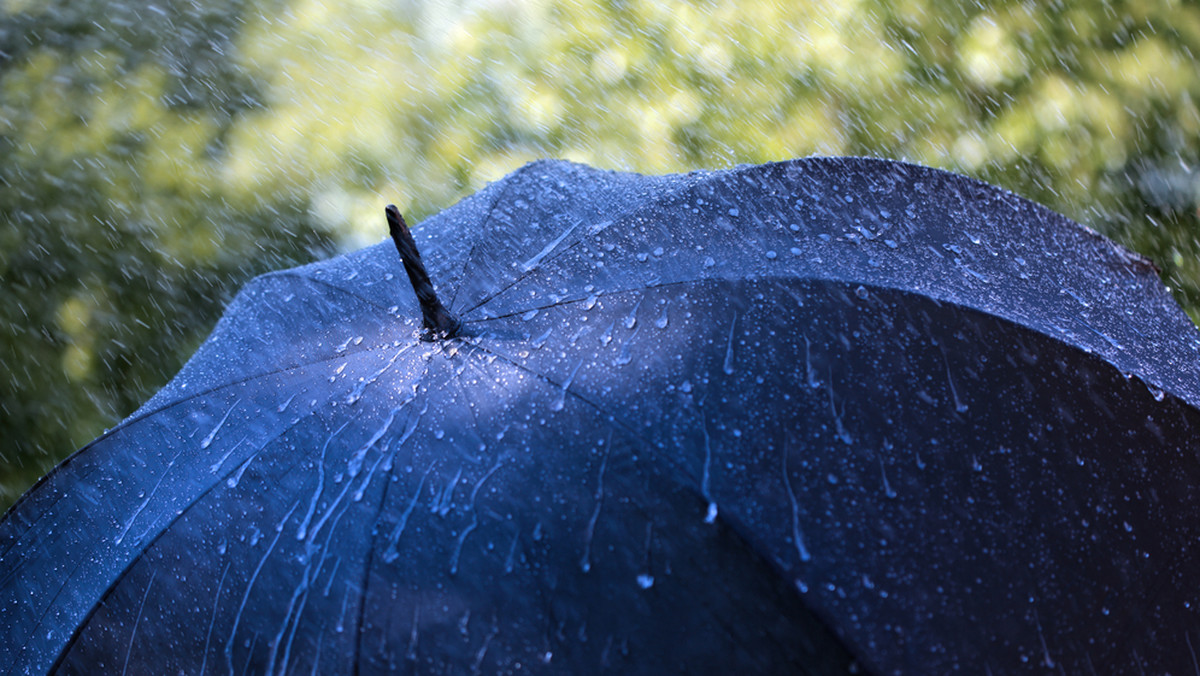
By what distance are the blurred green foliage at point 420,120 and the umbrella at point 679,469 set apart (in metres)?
1.91

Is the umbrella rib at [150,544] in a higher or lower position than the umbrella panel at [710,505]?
higher

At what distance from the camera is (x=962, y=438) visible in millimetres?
Result: 1250

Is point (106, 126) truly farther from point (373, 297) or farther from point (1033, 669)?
point (1033, 669)

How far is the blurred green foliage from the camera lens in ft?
10.7

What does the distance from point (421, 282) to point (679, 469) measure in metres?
0.46

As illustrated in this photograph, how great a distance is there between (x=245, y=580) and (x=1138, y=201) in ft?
10.5

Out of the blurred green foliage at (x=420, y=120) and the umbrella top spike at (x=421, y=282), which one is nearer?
the umbrella top spike at (x=421, y=282)

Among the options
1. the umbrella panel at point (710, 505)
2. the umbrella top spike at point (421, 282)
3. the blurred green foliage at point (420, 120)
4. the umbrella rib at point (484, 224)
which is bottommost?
the umbrella panel at point (710, 505)

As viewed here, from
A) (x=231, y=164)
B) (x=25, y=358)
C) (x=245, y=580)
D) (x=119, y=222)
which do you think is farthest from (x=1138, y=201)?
(x=25, y=358)

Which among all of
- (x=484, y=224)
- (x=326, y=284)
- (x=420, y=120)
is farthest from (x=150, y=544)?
(x=420, y=120)

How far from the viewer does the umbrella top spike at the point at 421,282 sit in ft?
4.42

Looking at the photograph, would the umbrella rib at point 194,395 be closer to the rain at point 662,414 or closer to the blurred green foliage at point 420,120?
the rain at point 662,414

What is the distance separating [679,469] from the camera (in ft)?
3.87

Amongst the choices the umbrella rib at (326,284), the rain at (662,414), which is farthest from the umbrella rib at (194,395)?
the umbrella rib at (326,284)
